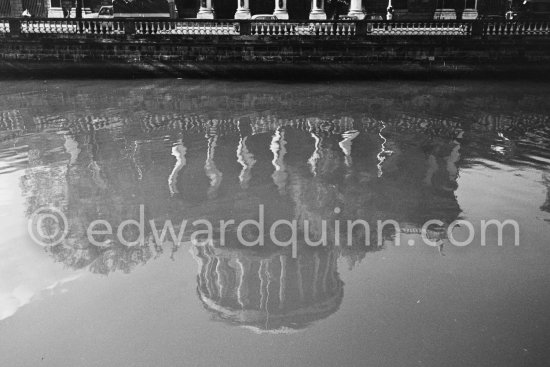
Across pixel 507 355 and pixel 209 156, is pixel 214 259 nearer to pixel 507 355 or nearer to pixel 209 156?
pixel 507 355

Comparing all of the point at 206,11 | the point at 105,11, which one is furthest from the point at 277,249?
the point at 105,11

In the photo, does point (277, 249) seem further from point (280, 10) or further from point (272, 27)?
point (280, 10)

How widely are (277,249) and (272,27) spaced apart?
49.4ft

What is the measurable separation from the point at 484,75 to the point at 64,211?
54.5 feet

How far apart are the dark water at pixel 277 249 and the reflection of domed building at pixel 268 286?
0.06ft

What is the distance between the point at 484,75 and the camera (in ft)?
60.2

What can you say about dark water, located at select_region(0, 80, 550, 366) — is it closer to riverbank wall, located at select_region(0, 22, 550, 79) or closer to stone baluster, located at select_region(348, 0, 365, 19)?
riverbank wall, located at select_region(0, 22, 550, 79)

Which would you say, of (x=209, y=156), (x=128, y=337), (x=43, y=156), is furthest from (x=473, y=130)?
(x=128, y=337)

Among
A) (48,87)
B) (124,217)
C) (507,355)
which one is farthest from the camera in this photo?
(48,87)

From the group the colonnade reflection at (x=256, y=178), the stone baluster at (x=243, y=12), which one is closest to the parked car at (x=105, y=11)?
the stone baluster at (x=243, y=12)

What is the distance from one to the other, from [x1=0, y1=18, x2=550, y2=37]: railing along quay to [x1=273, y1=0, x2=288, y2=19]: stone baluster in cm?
398

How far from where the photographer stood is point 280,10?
22594 mm

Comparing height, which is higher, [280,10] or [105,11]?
[280,10]

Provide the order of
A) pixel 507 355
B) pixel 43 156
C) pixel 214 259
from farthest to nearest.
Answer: pixel 43 156 → pixel 214 259 → pixel 507 355
